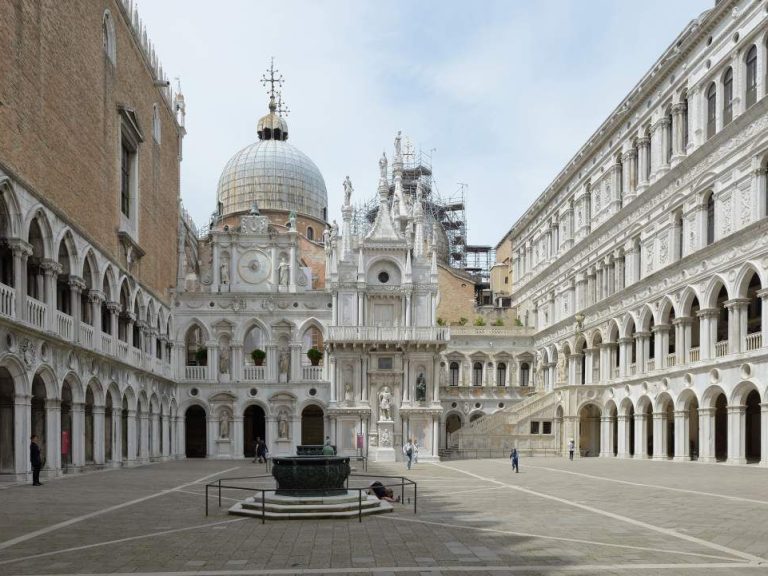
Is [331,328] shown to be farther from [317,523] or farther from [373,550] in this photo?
[373,550]

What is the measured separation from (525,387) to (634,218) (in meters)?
19.5

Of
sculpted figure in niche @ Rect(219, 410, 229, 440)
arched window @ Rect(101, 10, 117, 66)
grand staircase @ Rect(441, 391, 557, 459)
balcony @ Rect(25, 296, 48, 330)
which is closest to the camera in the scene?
balcony @ Rect(25, 296, 48, 330)

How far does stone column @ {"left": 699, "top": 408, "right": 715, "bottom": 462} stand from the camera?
39500 millimetres

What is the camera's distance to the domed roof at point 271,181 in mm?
74312

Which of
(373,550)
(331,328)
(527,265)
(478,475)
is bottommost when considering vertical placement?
(478,475)

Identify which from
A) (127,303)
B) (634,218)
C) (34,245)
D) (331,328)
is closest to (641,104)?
(634,218)

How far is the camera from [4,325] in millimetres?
26094

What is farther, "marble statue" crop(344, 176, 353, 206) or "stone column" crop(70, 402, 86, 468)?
"marble statue" crop(344, 176, 353, 206)

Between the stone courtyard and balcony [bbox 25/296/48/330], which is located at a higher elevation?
balcony [bbox 25/296/48/330]

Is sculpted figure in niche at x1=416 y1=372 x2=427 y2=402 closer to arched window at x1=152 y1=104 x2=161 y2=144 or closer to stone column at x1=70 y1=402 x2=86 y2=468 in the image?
arched window at x1=152 y1=104 x2=161 y2=144

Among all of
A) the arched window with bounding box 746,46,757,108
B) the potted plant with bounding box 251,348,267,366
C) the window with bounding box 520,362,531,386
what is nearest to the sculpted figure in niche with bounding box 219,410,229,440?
the potted plant with bounding box 251,348,267,366

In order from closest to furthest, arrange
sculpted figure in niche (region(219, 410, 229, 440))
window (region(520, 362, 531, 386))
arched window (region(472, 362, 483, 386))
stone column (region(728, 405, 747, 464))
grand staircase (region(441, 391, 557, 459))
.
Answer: stone column (region(728, 405, 747, 464)) → sculpted figure in niche (region(219, 410, 229, 440)) → grand staircase (region(441, 391, 557, 459)) → arched window (region(472, 362, 483, 386)) → window (region(520, 362, 531, 386))

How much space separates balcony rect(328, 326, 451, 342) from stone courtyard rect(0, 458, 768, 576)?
25.3 m

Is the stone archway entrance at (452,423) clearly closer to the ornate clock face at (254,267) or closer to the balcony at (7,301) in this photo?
the ornate clock face at (254,267)
